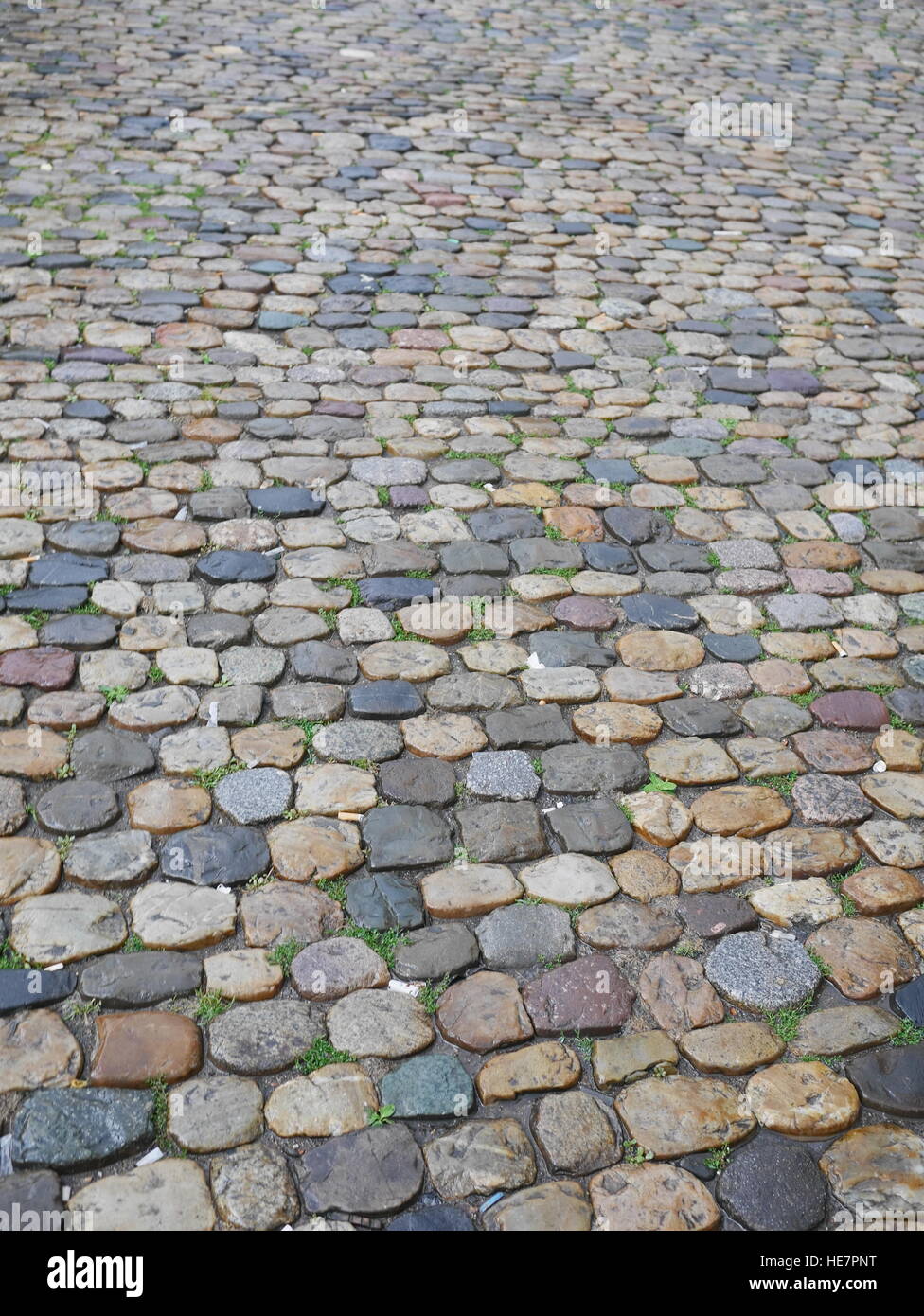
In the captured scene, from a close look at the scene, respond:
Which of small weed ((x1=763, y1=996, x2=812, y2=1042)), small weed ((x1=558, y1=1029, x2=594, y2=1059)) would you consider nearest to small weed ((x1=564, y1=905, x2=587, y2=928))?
small weed ((x1=558, y1=1029, x2=594, y2=1059))

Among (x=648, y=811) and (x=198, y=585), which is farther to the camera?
(x=198, y=585)

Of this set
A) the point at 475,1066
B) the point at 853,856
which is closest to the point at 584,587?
the point at 853,856

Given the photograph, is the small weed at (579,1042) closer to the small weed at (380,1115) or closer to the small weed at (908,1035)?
the small weed at (380,1115)

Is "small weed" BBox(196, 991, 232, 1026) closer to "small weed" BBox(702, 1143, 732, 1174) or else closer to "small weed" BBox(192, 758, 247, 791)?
"small weed" BBox(192, 758, 247, 791)

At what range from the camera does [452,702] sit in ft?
10.8

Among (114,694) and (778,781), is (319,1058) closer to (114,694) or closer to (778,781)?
(114,694)

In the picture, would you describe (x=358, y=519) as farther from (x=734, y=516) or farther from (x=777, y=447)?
(x=777, y=447)

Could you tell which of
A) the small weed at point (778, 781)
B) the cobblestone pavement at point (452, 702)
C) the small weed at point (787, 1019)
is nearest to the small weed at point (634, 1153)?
the cobblestone pavement at point (452, 702)

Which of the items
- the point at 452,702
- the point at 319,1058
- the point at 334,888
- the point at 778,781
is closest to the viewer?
the point at 319,1058

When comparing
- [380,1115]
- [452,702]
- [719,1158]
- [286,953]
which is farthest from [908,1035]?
[452,702]
